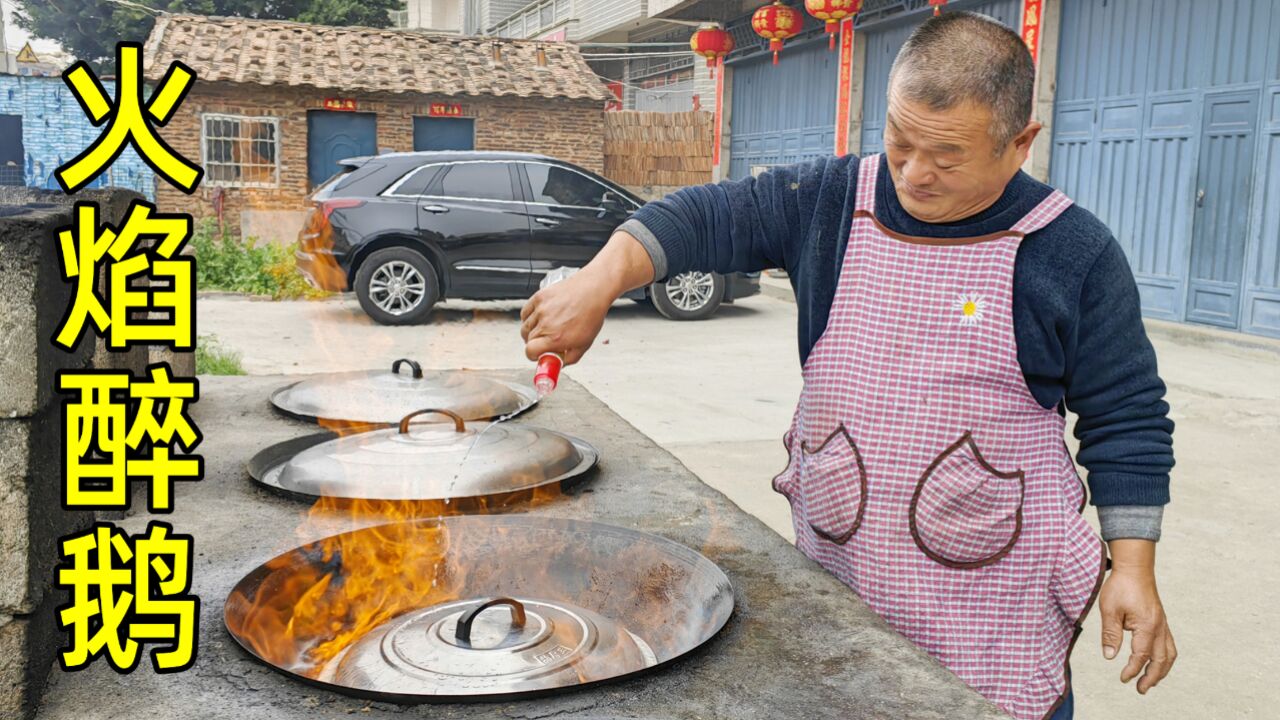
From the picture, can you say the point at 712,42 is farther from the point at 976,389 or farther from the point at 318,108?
the point at 976,389

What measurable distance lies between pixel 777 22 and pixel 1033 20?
448 centimetres

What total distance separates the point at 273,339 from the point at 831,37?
8.35 m

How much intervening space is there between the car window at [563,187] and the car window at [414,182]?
3.28 feet

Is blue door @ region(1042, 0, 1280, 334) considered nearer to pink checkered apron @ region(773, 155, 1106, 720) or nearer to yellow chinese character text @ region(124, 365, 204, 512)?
pink checkered apron @ region(773, 155, 1106, 720)

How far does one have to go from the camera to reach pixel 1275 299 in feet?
29.4

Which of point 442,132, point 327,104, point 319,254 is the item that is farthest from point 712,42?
point 319,254

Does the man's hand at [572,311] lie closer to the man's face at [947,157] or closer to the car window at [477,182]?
the man's face at [947,157]

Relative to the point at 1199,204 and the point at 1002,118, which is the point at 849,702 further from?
the point at 1199,204

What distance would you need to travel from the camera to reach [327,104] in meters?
17.4

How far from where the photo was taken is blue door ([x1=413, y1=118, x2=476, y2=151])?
712 inches

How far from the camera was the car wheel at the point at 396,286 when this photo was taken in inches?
413

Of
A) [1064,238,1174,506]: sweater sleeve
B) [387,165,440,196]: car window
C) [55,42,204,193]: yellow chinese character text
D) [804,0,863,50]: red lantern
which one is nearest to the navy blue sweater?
[1064,238,1174,506]: sweater sleeve

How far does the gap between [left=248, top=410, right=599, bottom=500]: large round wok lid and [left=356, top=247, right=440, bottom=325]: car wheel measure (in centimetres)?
781

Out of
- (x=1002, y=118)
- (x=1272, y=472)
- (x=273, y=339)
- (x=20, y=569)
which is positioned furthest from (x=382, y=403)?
(x=273, y=339)
